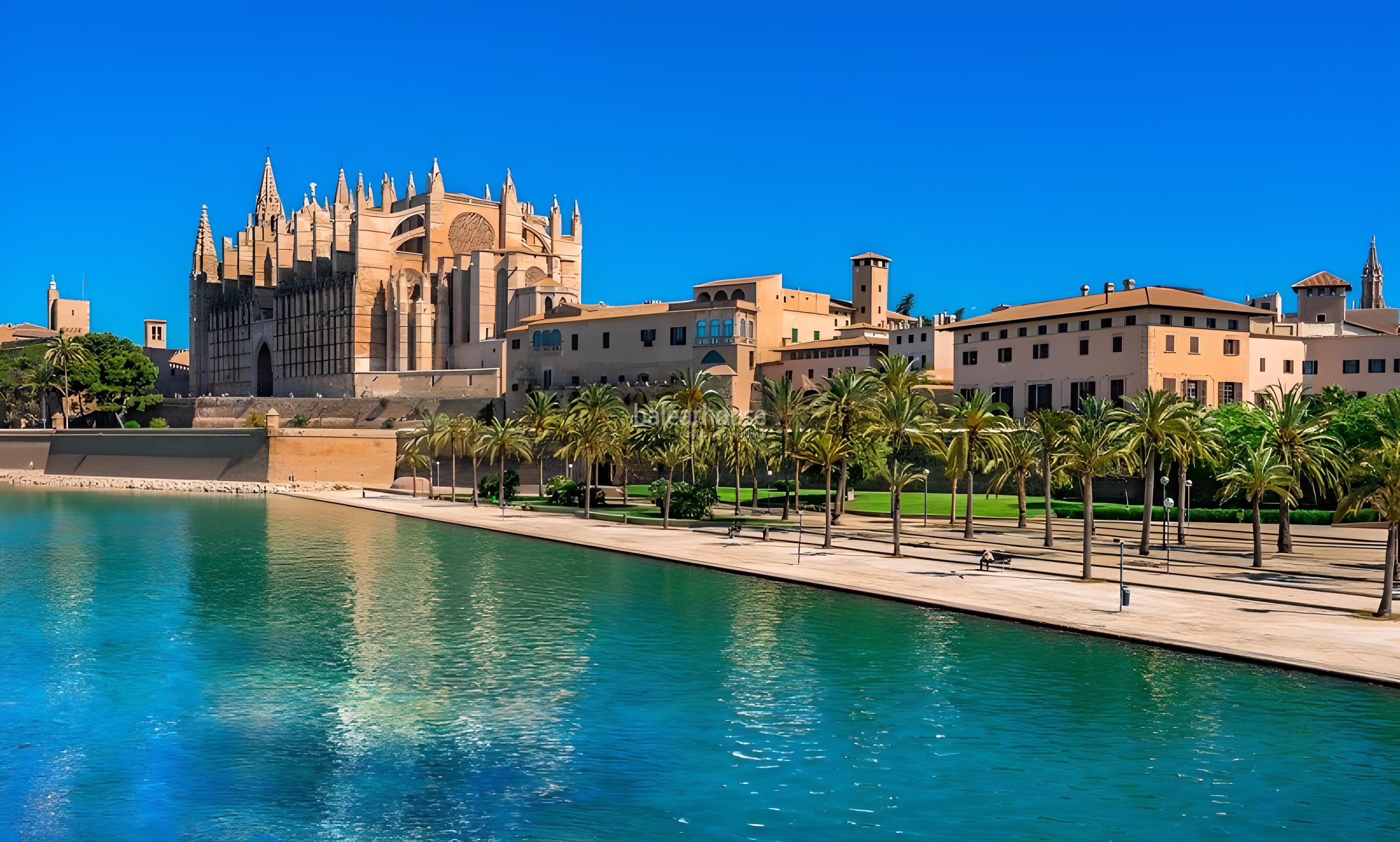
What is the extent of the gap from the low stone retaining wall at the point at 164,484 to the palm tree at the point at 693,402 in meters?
33.9

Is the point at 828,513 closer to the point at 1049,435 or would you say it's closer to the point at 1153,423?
the point at 1049,435

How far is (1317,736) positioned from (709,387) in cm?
5935

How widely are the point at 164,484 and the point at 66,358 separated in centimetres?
3068

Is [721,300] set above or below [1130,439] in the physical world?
above

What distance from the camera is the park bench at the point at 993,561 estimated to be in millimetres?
34562

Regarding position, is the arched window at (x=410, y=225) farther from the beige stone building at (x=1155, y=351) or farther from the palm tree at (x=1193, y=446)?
the palm tree at (x=1193, y=446)

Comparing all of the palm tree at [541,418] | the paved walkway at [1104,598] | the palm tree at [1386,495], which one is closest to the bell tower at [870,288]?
the palm tree at [541,418]

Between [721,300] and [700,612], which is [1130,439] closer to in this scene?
[700,612]

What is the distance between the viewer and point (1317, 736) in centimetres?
1823

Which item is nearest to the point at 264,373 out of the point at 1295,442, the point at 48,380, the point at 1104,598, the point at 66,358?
the point at 66,358

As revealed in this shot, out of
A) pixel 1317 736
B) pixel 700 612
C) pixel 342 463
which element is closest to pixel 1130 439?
pixel 700 612

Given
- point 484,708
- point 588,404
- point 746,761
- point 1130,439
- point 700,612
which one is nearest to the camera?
point 746,761

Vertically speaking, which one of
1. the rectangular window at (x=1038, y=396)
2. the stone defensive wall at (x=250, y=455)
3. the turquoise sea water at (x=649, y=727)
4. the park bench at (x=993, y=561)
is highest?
the rectangular window at (x=1038, y=396)

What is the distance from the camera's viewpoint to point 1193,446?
35.4 m
